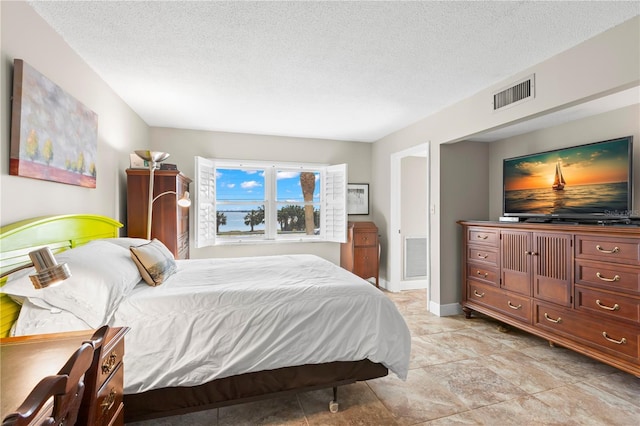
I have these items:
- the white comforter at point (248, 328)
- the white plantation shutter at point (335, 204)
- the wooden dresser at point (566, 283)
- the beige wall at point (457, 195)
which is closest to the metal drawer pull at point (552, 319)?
the wooden dresser at point (566, 283)

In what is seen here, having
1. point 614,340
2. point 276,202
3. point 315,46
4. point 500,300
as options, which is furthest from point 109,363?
point 276,202

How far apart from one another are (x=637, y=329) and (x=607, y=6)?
2.09 meters

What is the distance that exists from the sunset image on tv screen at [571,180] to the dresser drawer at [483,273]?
0.72 metres

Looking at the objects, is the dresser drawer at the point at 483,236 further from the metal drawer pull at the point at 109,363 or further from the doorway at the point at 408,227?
the metal drawer pull at the point at 109,363

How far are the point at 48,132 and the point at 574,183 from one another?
4190 mm

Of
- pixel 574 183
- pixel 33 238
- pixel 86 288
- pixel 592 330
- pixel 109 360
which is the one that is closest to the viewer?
pixel 109 360

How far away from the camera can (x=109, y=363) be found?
1111 mm

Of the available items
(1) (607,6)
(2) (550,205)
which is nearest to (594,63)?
(1) (607,6)

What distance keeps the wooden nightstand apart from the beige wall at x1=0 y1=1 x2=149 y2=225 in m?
0.91

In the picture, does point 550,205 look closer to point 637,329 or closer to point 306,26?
point 637,329

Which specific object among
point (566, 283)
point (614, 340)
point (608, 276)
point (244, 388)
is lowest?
point (244, 388)

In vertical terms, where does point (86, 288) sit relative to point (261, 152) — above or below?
below

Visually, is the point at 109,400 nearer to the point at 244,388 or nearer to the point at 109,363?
the point at 109,363

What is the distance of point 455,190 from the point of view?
375 centimetres
